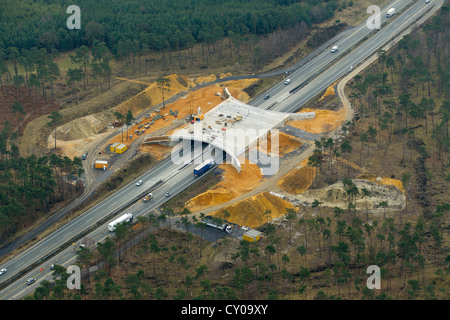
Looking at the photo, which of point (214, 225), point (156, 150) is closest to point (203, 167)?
point (156, 150)

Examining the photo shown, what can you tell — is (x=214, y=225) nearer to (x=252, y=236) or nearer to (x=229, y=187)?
(x=252, y=236)

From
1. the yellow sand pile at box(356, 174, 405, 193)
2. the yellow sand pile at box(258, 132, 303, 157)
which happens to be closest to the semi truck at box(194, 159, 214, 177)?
the yellow sand pile at box(258, 132, 303, 157)

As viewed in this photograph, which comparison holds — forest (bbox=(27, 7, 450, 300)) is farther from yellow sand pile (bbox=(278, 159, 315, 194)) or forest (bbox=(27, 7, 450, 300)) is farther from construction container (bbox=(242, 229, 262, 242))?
yellow sand pile (bbox=(278, 159, 315, 194))

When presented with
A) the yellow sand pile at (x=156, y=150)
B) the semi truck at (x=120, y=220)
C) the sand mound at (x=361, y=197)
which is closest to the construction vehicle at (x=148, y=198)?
the semi truck at (x=120, y=220)

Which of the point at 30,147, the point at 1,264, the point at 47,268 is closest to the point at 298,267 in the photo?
the point at 47,268
